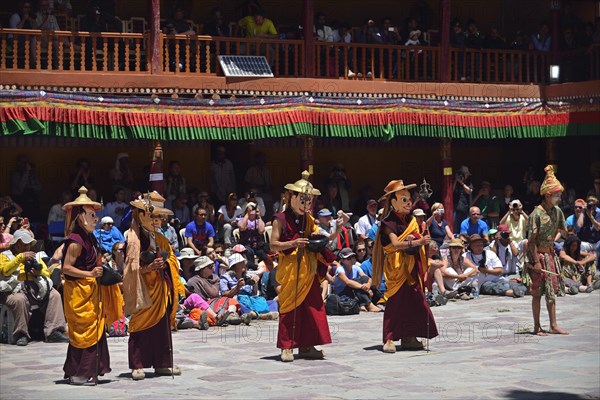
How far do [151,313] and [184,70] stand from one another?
9583 mm

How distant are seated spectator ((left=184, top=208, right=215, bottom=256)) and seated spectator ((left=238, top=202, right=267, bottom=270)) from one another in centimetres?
50

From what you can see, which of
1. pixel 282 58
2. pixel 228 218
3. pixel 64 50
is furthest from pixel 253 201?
pixel 64 50

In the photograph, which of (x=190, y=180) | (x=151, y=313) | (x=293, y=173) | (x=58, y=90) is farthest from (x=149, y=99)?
(x=151, y=313)

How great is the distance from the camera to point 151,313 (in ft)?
38.4

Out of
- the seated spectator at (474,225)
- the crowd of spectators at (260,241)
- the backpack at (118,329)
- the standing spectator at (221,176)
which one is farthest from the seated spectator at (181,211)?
the backpack at (118,329)

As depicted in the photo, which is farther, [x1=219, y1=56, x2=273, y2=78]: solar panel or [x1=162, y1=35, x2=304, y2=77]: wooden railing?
[x1=219, y1=56, x2=273, y2=78]: solar panel

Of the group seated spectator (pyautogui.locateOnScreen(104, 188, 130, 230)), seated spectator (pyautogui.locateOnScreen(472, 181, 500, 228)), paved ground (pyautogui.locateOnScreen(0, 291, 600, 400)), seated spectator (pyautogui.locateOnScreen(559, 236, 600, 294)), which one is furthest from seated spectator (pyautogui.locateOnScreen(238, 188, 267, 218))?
seated spectator (pyautogui.locateOnScreen(559, 236, 600, 294))

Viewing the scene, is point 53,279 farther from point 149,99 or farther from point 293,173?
point 293,173

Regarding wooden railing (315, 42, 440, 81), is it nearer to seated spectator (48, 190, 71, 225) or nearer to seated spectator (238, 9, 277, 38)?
seated spectator (238, 9, 277, 38)

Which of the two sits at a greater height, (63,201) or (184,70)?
(184,70)

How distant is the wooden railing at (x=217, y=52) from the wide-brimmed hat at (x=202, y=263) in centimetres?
441

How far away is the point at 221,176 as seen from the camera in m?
21.7

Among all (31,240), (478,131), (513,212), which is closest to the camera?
(31,240)

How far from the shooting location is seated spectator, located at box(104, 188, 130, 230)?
62.6 feet
